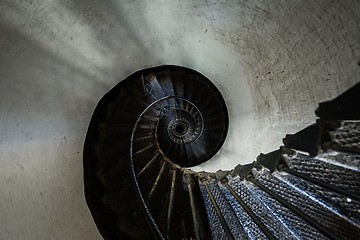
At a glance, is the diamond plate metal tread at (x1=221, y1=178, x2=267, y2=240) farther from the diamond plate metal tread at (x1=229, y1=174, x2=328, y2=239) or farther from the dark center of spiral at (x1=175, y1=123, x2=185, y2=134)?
the dark center of spiral at (x1=175, y1=123, x2=185, y2=134)

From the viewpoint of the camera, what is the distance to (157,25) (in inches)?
151

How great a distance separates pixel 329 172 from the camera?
2.11m

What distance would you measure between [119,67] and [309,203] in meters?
2.89

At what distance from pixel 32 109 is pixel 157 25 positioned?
1.82 metres

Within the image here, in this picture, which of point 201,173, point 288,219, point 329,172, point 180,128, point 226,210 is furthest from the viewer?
point 180,128

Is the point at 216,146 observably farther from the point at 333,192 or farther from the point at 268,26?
the point at 333,192

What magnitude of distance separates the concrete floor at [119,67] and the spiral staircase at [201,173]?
24 cm

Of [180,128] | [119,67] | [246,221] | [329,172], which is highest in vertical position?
[119,67]

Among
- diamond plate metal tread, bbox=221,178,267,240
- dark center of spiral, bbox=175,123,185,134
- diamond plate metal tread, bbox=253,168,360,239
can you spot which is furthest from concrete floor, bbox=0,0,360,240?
dark center of spiral, bbox=175,123,185,134

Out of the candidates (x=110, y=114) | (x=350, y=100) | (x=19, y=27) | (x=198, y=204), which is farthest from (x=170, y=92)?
(x=350, y=100)

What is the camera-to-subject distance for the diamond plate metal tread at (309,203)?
6.07 feet

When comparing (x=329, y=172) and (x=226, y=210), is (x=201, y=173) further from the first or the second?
(x=329, y=172)

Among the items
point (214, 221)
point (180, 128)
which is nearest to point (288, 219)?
point (214, 221)

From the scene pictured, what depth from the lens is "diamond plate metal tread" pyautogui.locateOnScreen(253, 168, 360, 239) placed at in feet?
6.07
